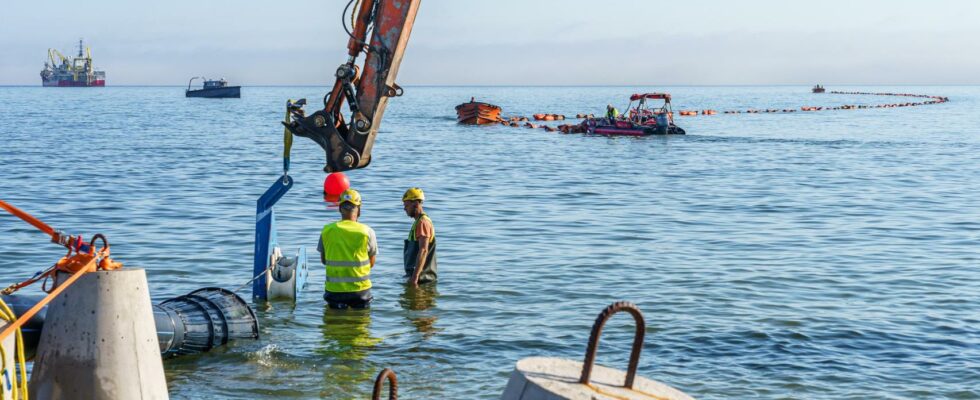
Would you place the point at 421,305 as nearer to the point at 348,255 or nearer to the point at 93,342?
the point at 348,255

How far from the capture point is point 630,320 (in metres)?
13.2

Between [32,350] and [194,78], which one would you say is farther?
[194,78]

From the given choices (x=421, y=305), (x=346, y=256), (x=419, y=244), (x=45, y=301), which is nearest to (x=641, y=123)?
(x=421, y=305)

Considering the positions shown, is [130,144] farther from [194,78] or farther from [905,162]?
[194,78]

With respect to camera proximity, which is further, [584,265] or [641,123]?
[641,123]

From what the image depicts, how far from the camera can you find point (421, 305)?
1391 centimetres

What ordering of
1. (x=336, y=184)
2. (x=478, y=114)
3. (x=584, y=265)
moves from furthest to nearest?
(x=478, y=114) → (x=336, y=184) → (x=584, y=265)

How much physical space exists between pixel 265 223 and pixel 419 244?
67.6 inches

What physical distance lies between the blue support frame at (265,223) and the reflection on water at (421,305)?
1717 mm

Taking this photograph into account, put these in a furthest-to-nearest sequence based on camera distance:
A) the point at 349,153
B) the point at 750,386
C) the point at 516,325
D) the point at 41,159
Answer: the point at 41,159
the point at 516,325
the point at 349,153
the point at 750,386

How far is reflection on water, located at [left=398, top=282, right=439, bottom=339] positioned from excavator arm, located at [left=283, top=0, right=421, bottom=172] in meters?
2.19

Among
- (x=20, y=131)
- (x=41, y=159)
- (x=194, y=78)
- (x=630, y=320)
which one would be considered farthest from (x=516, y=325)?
(x=194, y=78)

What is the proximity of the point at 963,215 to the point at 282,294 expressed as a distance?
17383 mm

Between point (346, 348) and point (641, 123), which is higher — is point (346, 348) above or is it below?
below
